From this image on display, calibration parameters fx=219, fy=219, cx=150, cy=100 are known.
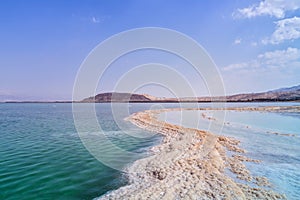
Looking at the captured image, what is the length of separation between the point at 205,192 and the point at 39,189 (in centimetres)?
776

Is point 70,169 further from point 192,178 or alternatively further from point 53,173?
point 192,178

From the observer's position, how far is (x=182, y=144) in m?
20.0

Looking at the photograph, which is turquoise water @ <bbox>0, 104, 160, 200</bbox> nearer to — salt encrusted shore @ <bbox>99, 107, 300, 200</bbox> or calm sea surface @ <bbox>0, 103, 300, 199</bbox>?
calm sea surface @ <bbox>0, 103, 300, 199</bbox>

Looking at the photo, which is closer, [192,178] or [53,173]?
[192,178]

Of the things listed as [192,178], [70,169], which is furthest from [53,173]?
[192,178]

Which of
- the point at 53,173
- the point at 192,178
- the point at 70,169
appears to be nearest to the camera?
the point at 192,178

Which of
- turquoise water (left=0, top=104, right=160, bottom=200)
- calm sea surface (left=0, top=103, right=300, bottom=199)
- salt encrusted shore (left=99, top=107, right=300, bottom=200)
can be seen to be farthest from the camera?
calm sea surface (left=0, top=103, right=300, bottom=199)

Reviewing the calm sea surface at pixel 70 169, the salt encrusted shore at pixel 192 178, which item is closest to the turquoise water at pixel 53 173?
the calm sea surface at pixel 70 169

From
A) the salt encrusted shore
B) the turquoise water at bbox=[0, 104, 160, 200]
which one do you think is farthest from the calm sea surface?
the salt encrusted shore

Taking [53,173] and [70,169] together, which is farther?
[70,169]

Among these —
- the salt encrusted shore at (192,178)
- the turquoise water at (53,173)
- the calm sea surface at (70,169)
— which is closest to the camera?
the salt encrusted shore at (192,178)

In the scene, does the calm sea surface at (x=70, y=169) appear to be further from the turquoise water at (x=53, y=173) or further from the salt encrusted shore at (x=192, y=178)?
the salt encrusted shore at (x=192, y=178)

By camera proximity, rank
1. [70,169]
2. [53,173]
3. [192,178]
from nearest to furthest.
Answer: [192,178]
[53,173]
[70,169]

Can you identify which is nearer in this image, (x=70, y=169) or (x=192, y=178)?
(x=192, y=178)
